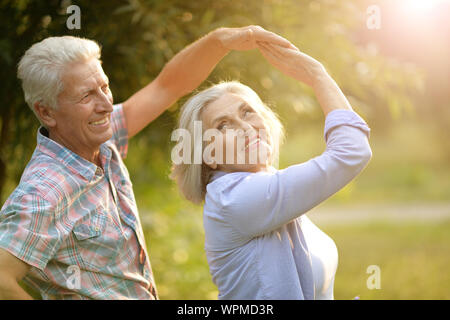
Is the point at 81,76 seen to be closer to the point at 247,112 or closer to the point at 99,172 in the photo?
the point at 99,172

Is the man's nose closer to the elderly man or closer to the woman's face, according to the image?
the elderly man

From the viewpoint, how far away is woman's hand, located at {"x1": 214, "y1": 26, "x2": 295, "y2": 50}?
2084mm

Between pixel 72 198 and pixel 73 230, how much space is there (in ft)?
0.43

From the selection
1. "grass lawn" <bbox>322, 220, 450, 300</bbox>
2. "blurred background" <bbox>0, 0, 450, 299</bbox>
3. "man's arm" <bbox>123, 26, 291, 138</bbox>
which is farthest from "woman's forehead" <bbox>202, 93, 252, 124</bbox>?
"grass lawn" <bbox>322, 220, 450, 300</bbox>

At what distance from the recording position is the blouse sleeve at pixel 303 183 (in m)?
1.75

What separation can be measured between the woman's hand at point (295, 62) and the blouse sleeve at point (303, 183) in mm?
214

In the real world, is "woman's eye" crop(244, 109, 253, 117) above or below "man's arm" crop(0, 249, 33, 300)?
above

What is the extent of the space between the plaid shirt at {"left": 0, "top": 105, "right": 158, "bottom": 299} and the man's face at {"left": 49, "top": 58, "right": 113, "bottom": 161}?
0.08 m

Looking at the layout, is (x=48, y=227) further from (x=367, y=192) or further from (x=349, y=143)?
(x=367, y=192)

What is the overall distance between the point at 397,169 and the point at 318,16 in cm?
940

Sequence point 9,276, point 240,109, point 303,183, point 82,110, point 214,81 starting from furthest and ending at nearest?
point 214,81
point 82,110
point 240,109
point 9,276
point 303,183

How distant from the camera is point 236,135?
1988mm

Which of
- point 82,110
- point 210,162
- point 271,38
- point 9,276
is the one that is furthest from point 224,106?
point 9,276

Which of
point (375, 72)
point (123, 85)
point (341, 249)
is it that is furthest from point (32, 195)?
point (341, 249)
